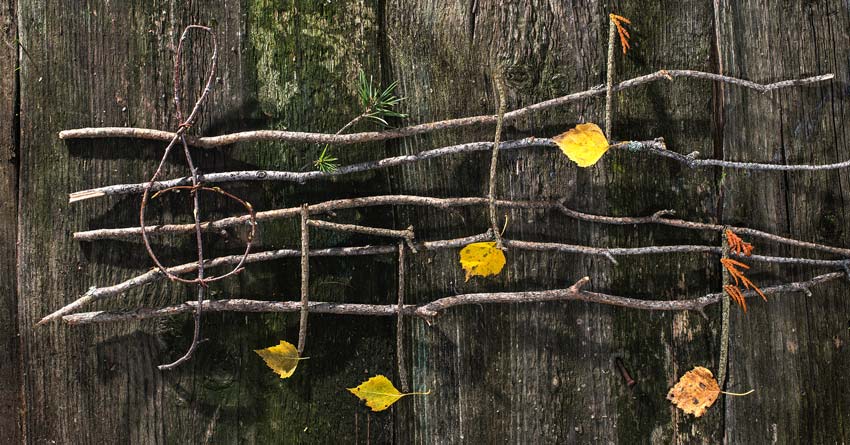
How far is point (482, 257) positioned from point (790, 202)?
1097mm

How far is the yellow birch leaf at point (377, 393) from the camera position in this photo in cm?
179

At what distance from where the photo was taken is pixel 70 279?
1749 mm

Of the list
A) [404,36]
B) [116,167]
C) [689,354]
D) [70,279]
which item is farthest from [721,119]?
[70,279]

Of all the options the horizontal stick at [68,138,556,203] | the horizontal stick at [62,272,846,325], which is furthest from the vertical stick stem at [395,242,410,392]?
the horizontal stick at [68,138,556,203]

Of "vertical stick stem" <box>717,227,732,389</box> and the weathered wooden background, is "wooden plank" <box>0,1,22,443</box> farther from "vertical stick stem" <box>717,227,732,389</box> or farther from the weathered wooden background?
"vertical stick stem" <box>717,227,732,389</box>

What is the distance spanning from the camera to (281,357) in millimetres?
1756

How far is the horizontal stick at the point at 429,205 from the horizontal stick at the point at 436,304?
8.1 inches

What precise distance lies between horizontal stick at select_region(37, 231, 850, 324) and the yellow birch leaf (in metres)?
0.41

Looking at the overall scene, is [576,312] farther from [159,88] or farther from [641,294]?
[159,88]

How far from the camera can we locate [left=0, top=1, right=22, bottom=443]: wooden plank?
5.74 feet

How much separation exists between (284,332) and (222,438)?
0.38m

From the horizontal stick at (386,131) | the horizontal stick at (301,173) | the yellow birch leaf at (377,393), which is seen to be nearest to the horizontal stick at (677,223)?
the horizontal stick at (301,173)

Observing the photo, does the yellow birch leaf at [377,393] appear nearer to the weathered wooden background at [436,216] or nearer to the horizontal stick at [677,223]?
the weathered wooden background at [436,216]

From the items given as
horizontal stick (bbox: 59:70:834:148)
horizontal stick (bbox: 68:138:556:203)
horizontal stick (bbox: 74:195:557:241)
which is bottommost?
horizontal stick (bbox: 74:195:557:241)
